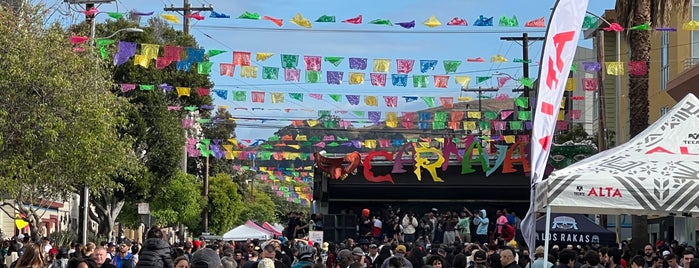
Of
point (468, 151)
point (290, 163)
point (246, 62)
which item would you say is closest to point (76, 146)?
point (246, 62)

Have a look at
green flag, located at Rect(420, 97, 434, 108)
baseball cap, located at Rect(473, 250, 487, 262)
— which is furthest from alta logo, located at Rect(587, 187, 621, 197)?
green flag, located at Rect(420, 97, 434, 108)

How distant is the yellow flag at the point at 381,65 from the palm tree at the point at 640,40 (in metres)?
6.34

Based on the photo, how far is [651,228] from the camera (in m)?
50.8

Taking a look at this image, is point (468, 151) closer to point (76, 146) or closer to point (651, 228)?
point (76, 146)

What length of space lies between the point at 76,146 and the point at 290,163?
15240cm

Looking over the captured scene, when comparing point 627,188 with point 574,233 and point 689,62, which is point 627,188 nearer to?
point 574,233

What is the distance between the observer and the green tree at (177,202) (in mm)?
53847

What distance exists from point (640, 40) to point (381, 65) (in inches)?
278

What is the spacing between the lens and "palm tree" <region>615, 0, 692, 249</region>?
27.7m

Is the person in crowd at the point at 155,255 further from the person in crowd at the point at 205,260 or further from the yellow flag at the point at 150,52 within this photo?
the yellow flag at the point at 150,52

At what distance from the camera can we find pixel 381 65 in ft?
106

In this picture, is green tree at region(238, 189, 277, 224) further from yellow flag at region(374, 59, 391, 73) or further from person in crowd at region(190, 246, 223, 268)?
person in crowd at region(190, 246, 223, 268)

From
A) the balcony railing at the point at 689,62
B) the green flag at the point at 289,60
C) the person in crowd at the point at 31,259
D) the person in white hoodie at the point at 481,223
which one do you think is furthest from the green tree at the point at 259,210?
the person in crowd at the point at 31,259

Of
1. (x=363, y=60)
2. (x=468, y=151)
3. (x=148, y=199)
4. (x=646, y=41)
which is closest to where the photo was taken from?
(x=646, y=41)
